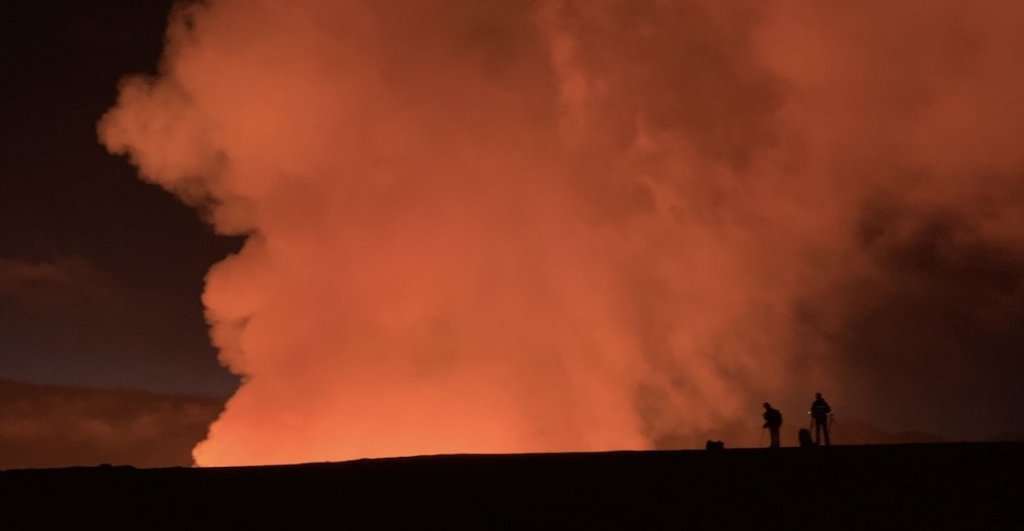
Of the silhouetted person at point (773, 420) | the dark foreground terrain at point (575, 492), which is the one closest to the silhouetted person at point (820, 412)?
the silhouetted person at point (773, 420)

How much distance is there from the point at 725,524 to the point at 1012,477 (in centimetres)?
502

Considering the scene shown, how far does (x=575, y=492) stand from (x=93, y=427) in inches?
3231

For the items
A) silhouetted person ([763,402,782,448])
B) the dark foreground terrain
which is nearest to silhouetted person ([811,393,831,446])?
silhouetted person ([763,402,782,448])

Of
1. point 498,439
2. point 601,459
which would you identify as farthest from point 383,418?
point 601,459

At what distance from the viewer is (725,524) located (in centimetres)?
1205

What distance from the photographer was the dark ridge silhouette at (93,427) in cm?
7750

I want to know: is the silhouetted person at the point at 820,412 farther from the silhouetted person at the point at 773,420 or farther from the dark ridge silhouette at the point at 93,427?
the dark ridge silhouette at the point at 93,427

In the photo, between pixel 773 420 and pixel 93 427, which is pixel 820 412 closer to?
pixel 773 420

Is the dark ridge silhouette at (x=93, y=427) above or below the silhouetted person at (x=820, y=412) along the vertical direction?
above

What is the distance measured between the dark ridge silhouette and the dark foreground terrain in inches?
2657

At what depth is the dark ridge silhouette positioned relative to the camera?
7750 centimetres

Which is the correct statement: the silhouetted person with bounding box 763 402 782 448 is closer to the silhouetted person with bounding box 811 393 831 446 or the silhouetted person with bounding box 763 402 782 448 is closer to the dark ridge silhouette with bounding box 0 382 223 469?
the silhouetted person with bounding box 811 393 831 446

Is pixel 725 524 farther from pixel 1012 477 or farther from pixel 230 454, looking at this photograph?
pixel 230 454

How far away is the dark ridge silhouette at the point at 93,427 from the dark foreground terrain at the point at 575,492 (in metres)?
67.5
